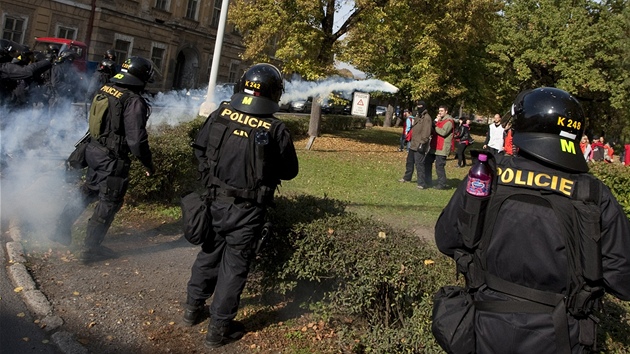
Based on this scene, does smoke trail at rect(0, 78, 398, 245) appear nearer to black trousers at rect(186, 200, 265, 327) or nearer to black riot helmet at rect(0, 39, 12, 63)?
black riot helmet at rect(0, 39, 12, 63)

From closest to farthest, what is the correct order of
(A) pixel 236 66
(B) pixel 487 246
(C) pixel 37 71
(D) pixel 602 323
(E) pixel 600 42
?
1. (B) pixel 487 246
2. (D) pixel 602 323
3. (C) pixel 37 71
4. (E) pixel 600 42
5. (A) pixel 236 66

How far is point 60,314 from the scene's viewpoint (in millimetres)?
4215

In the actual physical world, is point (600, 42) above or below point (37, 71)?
above

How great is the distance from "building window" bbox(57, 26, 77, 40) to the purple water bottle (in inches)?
1073

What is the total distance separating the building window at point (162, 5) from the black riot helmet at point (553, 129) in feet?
102

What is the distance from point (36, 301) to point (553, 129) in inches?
153

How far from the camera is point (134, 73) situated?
17.5ft

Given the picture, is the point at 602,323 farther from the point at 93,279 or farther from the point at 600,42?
the point at 600,42

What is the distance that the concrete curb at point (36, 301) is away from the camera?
3.78 m

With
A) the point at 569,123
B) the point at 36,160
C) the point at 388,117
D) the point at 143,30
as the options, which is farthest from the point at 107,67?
the point at 388,117

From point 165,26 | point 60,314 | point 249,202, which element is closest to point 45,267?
point 60,314

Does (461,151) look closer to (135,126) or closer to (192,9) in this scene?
(135,126)

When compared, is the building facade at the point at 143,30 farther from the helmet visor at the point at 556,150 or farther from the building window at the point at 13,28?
the helmet visor at the point at 556,150

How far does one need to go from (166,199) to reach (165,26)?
26.2 meters
